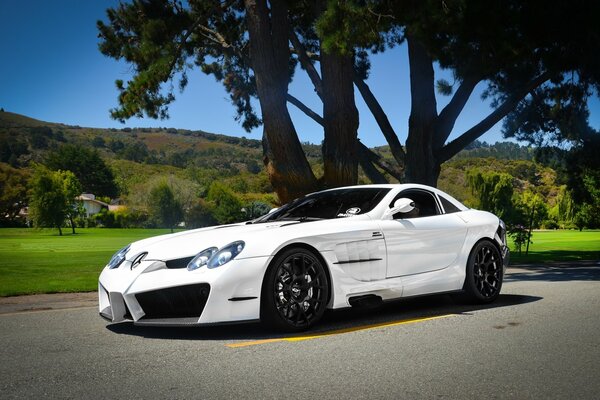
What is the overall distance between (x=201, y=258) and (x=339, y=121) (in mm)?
9266

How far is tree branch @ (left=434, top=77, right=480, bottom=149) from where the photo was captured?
17.8 metres

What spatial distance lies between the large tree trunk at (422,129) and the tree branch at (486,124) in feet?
1.89

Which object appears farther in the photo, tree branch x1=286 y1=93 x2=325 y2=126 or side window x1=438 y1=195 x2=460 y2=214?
tree branch x1=286 y1=93 x2=325 y2=126

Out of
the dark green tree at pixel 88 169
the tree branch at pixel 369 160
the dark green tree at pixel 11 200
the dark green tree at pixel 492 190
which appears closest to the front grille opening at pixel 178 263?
the tree branch at pixel 369 160

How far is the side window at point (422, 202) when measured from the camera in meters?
7.68

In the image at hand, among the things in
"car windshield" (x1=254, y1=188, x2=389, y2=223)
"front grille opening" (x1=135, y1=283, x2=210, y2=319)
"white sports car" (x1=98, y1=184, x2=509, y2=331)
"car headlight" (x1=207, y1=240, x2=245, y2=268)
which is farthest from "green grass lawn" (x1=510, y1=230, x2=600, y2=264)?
"front grille opening" (x1=135, y1=283, x2=210, y2=319)

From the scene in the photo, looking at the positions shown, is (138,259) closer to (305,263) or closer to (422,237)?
(305,263)

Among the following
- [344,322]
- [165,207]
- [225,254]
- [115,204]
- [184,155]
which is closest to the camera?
[225,254]

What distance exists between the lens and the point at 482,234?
8.13m

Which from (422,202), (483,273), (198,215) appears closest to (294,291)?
(422,202)

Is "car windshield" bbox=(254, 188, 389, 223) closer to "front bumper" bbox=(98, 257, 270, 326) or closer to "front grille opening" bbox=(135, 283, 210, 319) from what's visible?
"front bumper" bbox=(98, 257, 270, 326)

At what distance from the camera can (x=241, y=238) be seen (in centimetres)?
603

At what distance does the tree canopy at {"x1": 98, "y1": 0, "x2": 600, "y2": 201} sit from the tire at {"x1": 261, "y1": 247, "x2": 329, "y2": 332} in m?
7.40

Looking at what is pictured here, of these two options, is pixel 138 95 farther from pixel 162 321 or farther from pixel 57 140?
pixel 57 140
